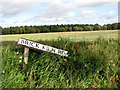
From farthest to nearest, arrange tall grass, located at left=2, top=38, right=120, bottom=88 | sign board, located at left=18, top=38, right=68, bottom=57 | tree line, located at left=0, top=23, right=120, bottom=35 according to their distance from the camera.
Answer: tree line, located at left=0, top=23, right=120, bottom=35, sign board, located at left=18, top=38, right=68, bottom=57, tall grass, located at left=2, top=38, right=120, bottom=88

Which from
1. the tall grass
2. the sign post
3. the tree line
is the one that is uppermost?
the tree line

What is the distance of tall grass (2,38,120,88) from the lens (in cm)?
368

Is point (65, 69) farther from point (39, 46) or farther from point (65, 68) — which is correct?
point (39, 46)

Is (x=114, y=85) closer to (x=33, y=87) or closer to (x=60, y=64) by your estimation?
(x=60, y=64)

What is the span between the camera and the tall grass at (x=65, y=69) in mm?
3682

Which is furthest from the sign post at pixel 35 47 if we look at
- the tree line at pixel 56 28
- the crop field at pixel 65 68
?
the tree line at pixel 56 28

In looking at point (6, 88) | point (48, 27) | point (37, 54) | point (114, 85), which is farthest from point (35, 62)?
point (48, 27)

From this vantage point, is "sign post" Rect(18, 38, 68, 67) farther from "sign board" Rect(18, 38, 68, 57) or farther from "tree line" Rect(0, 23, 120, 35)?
"tree line" Rect(0, 23, 120, 35)

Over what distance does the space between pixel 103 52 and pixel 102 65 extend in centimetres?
50

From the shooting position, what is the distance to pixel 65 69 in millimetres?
4191

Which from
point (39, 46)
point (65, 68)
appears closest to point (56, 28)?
point (39, 46)

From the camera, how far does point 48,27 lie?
651 cm

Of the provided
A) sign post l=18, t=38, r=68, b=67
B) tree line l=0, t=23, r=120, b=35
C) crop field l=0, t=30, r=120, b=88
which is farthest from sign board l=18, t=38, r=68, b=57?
tree line l=0, t=23, r=120, b=35

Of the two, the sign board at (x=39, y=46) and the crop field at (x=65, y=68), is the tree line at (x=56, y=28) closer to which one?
the crop field at (x=65, y=68)
